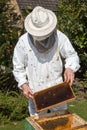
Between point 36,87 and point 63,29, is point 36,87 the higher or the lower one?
the higher one

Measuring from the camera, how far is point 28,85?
5535 millimetres

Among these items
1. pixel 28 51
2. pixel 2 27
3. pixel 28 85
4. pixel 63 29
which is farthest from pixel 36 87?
pixel 63 29

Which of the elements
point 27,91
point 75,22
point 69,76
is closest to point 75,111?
point 75,22

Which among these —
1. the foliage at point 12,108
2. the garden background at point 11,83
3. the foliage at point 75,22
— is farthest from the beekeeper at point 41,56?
the foliage at point 75,22

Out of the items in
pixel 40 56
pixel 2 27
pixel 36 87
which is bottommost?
pixel 2 27

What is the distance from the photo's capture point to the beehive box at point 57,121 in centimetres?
517

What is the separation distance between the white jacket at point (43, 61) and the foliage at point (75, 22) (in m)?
5.59

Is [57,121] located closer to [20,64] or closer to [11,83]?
[20,64]

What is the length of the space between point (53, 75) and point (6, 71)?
→ 3385mm

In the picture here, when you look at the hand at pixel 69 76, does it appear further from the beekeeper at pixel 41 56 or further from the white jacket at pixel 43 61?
the white jacket at pixel 43 61

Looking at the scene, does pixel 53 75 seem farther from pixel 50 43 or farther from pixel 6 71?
pixel 6 71

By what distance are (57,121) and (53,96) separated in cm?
36

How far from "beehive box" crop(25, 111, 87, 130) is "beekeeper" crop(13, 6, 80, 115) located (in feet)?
0.74

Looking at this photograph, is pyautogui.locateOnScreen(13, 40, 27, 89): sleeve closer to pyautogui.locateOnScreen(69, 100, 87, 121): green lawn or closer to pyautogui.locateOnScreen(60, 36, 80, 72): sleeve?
pyautogui.locateOnScreen(60, 36, 80, 72): sleeve
